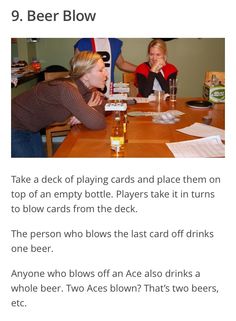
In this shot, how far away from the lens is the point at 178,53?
3.45 meters

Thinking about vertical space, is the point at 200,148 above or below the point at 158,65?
below

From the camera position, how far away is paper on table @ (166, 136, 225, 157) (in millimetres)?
1025

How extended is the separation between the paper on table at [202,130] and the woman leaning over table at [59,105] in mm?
308

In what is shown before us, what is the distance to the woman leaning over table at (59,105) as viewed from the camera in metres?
1.28

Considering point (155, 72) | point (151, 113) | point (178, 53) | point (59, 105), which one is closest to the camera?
point (59, 105)

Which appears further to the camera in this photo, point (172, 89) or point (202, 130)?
point (172, 89)

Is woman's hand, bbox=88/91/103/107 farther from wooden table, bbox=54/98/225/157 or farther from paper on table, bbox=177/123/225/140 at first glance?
paper on table, bbox=177/123/225/140

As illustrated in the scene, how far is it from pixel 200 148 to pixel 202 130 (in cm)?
24

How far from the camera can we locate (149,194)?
25.3 inches

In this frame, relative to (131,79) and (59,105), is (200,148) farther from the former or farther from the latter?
(131,79)

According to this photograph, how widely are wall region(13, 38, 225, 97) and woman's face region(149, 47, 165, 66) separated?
4.51 feet

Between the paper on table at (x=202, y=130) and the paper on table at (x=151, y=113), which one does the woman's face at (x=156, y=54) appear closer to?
the paper on table at (x=151, y=113)

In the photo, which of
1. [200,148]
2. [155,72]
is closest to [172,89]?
[155,72]

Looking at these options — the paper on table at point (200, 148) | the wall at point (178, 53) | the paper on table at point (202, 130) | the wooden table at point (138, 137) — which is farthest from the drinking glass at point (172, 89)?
the wall at point (178, 53)
